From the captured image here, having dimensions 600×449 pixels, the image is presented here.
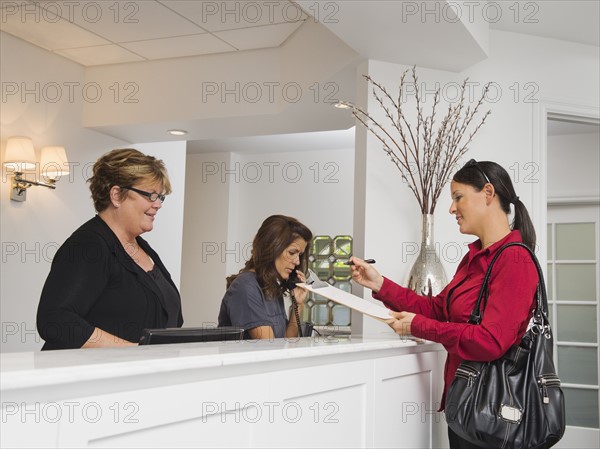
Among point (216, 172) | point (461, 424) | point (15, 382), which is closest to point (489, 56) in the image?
point (461, 424)

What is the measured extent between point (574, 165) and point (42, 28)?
391 cm

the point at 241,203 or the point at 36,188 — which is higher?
the point at 241,203

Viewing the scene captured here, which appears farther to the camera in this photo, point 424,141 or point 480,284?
point 424,141

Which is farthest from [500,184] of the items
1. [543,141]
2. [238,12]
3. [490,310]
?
[238,12]

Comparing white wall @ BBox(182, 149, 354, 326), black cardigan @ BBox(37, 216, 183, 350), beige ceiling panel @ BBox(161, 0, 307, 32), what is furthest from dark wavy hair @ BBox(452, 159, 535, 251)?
white wall @ BBox(182, 149, 354, 326)

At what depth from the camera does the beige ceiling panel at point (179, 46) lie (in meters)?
4.27

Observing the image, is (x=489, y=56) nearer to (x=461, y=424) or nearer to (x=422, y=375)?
(x=422, y=375)

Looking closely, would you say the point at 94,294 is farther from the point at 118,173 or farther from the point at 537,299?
the point at 537,299

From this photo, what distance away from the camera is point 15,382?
0.97 metres

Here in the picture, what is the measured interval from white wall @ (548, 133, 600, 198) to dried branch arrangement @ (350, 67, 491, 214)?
2.14 meters

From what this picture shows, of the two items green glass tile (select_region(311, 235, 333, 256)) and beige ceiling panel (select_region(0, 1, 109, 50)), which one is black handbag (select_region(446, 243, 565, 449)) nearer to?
beige ceiling panel (select_region(0, 1, 109, 50))

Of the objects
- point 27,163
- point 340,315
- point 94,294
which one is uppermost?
point 27,163

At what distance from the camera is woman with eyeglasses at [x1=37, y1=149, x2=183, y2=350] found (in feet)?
6.42

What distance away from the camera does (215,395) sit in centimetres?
138
